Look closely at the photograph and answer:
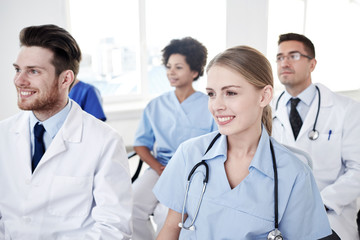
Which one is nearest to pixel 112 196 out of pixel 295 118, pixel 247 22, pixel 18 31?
pixel 295 118

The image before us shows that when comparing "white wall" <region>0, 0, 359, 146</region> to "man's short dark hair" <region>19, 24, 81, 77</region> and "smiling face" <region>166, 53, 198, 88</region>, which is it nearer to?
"smiling face" <region>166, 53, 198, 88</region>

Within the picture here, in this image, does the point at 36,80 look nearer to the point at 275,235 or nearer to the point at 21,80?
the point at 21,80

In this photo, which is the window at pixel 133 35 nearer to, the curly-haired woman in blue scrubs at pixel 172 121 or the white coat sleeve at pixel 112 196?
the curly-haired woman in blue scrubs at pixel 172 121

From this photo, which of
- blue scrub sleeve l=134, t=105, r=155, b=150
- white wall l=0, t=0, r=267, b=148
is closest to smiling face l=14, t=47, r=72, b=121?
blue scrub sleeve l=134, t=105, r=155, b=150

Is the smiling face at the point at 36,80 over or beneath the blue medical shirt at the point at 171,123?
over

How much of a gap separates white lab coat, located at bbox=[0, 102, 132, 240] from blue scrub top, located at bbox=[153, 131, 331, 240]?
295mm

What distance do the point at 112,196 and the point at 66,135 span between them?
28 centimetres

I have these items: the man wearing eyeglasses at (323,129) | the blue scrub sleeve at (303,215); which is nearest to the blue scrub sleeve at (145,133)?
the man wearing eyeglasses at (323,129)

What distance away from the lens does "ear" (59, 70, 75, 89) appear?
1384 millimetres

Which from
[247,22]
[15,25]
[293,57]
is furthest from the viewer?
[247,22]

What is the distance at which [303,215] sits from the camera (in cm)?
108

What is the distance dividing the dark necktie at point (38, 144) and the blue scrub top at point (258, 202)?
58cm

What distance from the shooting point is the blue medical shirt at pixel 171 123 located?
216 cm

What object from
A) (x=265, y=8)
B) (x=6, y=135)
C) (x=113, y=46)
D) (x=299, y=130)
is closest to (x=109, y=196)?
(x=6, y=135)
